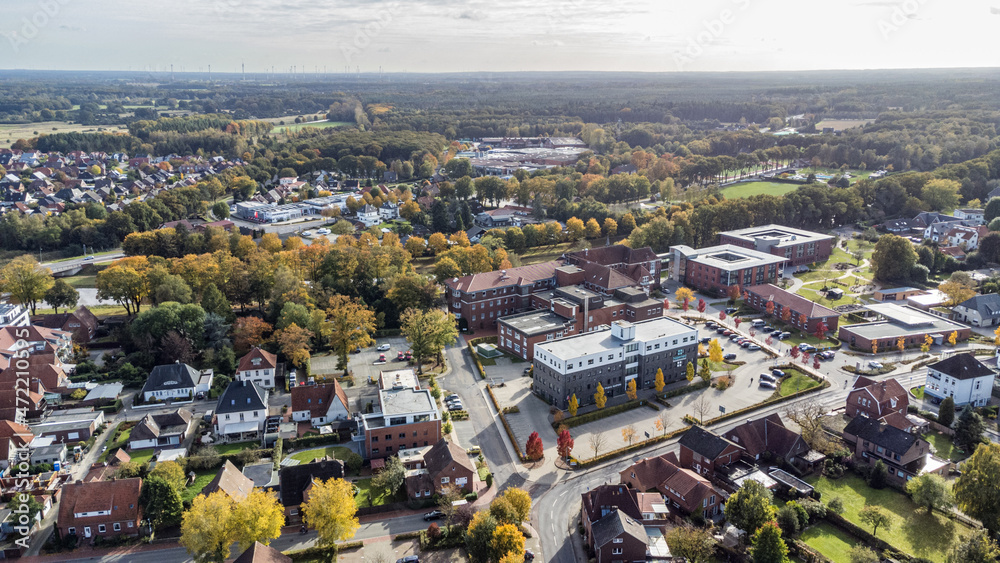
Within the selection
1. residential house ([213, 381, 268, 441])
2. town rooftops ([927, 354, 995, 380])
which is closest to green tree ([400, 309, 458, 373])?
residential house ([213, 381, 268, 441])

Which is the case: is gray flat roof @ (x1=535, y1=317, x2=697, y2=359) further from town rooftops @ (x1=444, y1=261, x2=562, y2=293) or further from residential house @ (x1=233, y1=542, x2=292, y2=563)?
residential house @ (x1=233, y1=542, x2=292, y2=563)

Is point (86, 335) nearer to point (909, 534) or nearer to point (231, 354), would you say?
point (231, 354)

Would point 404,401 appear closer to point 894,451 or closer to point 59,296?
point 894,451

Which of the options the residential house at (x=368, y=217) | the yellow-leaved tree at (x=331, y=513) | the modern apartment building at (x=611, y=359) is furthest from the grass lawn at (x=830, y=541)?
the residential house at (x=368, y=217)

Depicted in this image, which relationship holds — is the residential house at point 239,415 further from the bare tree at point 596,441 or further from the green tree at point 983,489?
the green tree at point 983,489

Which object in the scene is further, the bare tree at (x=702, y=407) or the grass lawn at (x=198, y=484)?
the bare tree at (x=702, y=407)

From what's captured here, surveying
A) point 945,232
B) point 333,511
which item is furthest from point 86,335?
point 945,232
